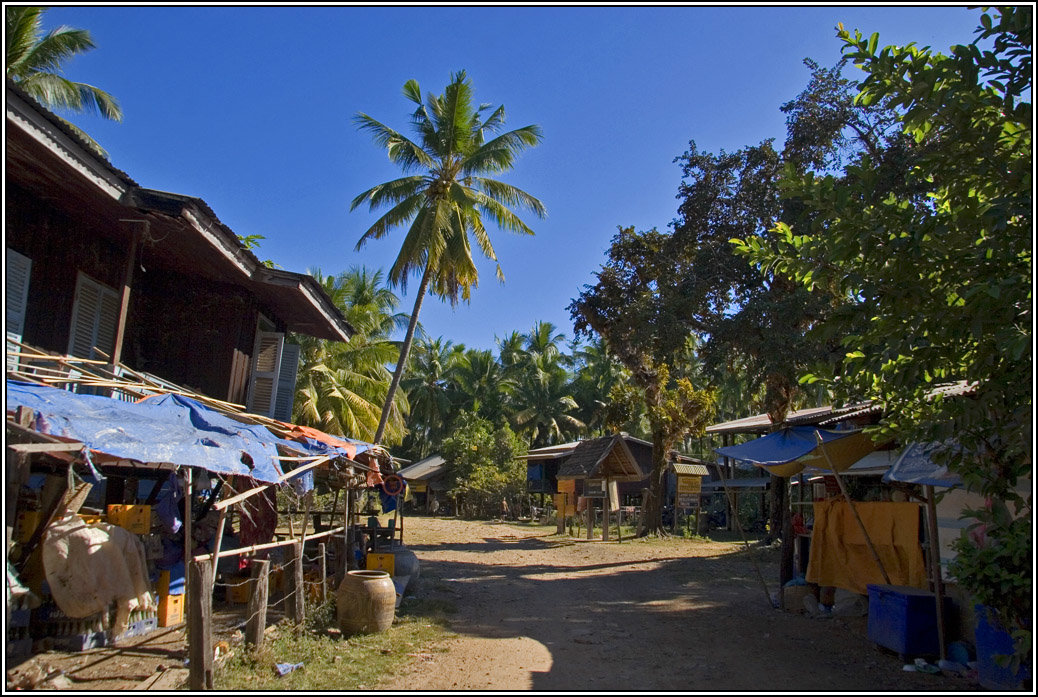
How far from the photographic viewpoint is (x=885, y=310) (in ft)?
19.6

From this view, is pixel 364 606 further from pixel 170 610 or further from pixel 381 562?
pixel 381 562

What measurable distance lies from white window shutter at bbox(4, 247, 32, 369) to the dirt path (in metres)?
5.51

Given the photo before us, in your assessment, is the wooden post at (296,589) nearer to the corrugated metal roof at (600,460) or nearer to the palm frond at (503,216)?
the palm frond at (503,216)

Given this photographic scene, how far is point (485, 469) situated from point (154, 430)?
30.2 metres

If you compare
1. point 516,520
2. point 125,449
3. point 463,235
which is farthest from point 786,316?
point 516,520

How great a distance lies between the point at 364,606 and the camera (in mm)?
8547

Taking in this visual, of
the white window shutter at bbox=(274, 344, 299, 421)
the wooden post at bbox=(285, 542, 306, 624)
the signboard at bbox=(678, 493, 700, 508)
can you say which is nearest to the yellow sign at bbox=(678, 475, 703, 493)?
the signboard at bbox=(678, 493, 700, 508)

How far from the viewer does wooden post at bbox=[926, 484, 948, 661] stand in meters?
7.76

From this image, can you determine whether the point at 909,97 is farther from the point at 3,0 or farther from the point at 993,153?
the point at 3,0

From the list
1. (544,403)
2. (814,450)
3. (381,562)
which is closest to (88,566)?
(381,562)

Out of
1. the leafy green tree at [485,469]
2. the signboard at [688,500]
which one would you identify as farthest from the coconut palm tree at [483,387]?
the signboard at [688,500]

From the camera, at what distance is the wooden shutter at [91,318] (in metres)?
9.02

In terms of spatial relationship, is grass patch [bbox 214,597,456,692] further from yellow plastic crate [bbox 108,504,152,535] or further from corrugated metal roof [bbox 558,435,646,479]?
corrugated metal roof [bbox 558,435,646,479]

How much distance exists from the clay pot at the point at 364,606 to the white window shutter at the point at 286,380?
5.16 metres
